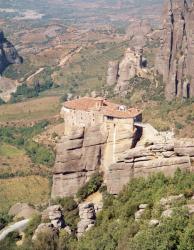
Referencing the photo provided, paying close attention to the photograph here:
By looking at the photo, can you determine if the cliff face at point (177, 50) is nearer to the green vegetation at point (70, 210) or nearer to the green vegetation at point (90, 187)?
the green vegetation at point (90, 187)

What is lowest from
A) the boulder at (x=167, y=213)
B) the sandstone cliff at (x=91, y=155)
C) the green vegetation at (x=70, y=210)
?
the green vegetation at (x=70, y=210)

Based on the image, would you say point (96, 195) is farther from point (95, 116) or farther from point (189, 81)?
point (189, 81)

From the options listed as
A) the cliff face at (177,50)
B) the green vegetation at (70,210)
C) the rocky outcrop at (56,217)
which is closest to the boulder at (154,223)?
the green vegetation at (70,210)

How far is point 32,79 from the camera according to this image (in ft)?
602

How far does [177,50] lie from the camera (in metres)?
130

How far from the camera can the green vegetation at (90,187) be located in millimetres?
57469

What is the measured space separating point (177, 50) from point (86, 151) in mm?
74429

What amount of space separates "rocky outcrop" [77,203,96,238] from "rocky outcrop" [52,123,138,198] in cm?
785

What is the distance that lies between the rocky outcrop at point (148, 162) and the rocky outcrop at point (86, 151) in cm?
430

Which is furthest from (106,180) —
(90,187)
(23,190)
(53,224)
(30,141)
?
(30,141)

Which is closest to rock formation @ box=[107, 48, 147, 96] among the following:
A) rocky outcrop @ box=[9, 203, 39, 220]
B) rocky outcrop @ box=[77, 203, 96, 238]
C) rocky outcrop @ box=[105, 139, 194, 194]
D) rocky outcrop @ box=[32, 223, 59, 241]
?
rocky outcrop @ box=[9, 203, 39, 220]

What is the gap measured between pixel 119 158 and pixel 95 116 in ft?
31.0

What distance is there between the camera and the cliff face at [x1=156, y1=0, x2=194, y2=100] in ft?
408

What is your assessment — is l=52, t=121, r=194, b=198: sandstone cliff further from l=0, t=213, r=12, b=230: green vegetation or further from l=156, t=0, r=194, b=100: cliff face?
l=156, t=0, r=194, b=100: cliff face
